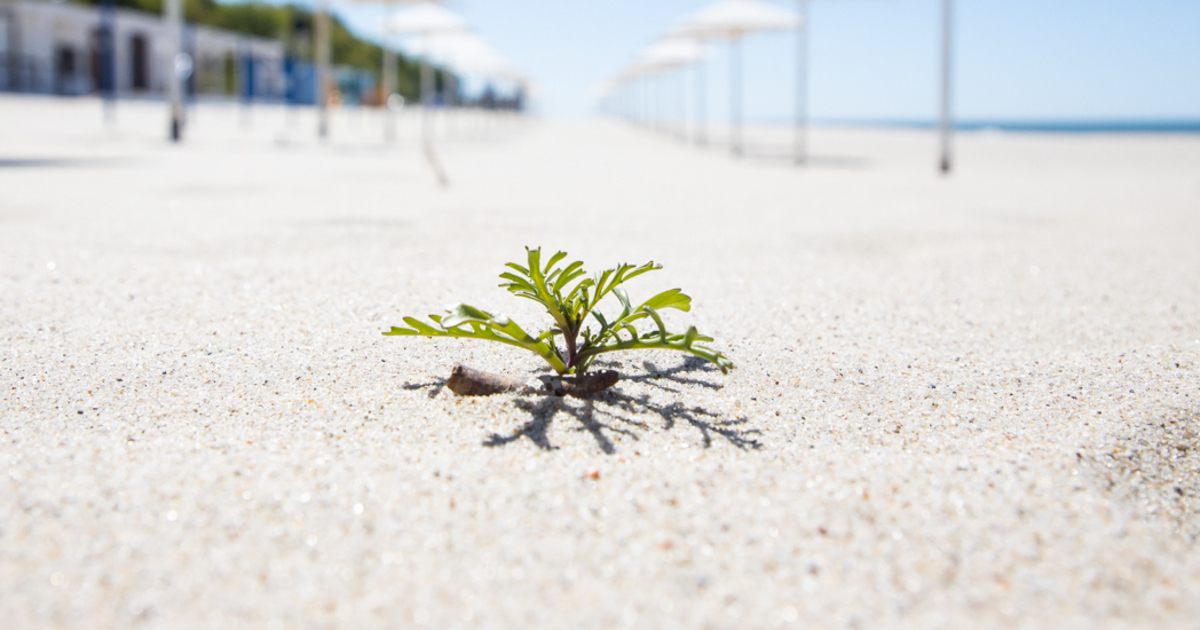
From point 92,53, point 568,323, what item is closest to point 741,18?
point 568,323

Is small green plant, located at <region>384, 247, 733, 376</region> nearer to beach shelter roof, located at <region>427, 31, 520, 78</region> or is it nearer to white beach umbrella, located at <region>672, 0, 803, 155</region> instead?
white beach umbrella, located at <region>672, 0, 803, 155</region>

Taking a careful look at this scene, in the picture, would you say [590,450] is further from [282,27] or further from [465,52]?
[282,27]

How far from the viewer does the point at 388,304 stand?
2.15 meters

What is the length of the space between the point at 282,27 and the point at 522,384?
5764 centimetres

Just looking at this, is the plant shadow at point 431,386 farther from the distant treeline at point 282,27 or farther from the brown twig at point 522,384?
the distant treeline at point 282,27

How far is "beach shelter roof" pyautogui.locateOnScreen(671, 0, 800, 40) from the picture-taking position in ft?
38.2

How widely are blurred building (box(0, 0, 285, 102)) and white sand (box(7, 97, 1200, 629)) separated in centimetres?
1704

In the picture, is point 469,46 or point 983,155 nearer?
point 983,155

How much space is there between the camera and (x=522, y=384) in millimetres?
1521

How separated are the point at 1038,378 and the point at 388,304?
144cm

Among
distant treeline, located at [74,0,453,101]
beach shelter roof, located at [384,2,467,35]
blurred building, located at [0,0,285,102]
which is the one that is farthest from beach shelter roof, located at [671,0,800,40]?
distant treeline, located at [74,0,453,101]

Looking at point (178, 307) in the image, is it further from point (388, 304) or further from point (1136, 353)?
point (1136, 353)

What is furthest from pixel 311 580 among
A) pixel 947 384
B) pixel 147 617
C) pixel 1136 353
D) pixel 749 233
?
pixel 749 233

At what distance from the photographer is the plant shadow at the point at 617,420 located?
1.34 meters
